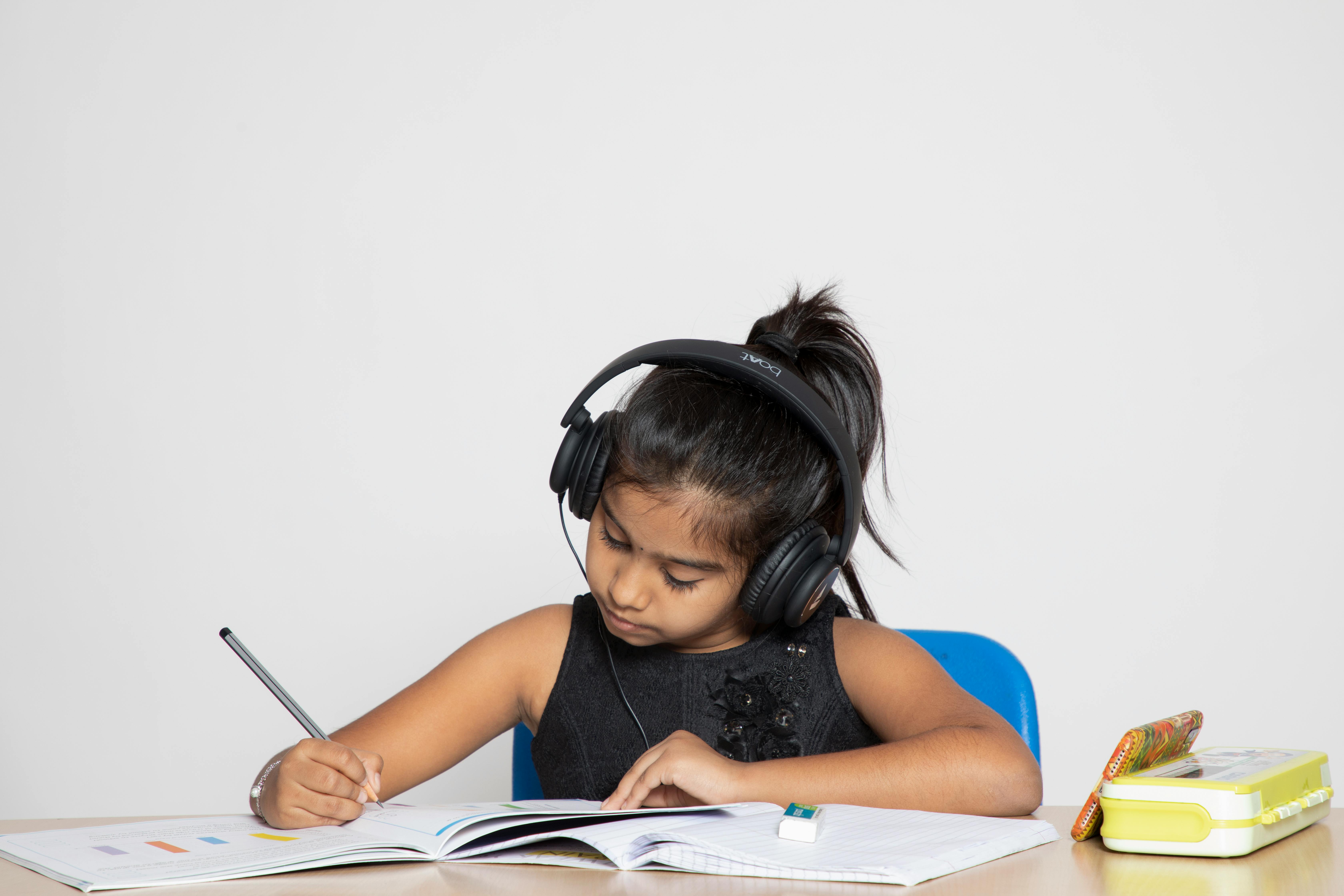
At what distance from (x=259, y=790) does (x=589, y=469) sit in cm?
42

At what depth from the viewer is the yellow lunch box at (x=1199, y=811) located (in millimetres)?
664

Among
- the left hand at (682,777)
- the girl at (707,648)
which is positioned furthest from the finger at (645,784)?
the girl at (707,648)

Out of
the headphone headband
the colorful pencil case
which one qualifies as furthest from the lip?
the colorful pencil case

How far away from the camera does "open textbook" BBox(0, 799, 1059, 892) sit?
0.60 metres

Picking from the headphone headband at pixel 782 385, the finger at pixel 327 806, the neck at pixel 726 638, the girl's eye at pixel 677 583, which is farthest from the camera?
the neck at pixel 726 638

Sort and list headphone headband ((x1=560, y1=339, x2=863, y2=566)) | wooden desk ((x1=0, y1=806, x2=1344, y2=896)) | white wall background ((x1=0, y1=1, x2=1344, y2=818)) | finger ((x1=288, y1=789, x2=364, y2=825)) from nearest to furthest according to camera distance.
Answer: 1. wooden desk ((x1=0, y1=806, x2=1344, y2=896))
2. finger ((x1=288, y1=789, x2=364, y2=825))
3. headphone headband ((x1=560, y1=339, x2=863, y2=566))
4. white wall background ((x1=0, y1=1, x2=1344, y2=818))

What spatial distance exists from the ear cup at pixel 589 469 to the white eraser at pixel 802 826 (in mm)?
456

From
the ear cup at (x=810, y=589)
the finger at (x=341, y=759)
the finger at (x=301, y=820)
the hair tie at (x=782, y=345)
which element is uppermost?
the hair tie at (x=782, y=345)

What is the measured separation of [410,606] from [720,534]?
1111 mm

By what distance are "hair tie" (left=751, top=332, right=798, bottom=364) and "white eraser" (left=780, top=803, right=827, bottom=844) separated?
1.97 ft

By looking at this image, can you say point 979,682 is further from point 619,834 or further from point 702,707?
point 619,834

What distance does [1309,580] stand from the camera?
1.91 m

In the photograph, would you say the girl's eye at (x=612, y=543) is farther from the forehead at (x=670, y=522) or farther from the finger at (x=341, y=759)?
the finger at (x=341, y=759)

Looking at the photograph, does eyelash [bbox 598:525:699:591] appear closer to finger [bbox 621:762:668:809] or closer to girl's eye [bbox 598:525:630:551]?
girl's eye [bbox 598:525:630:551]
